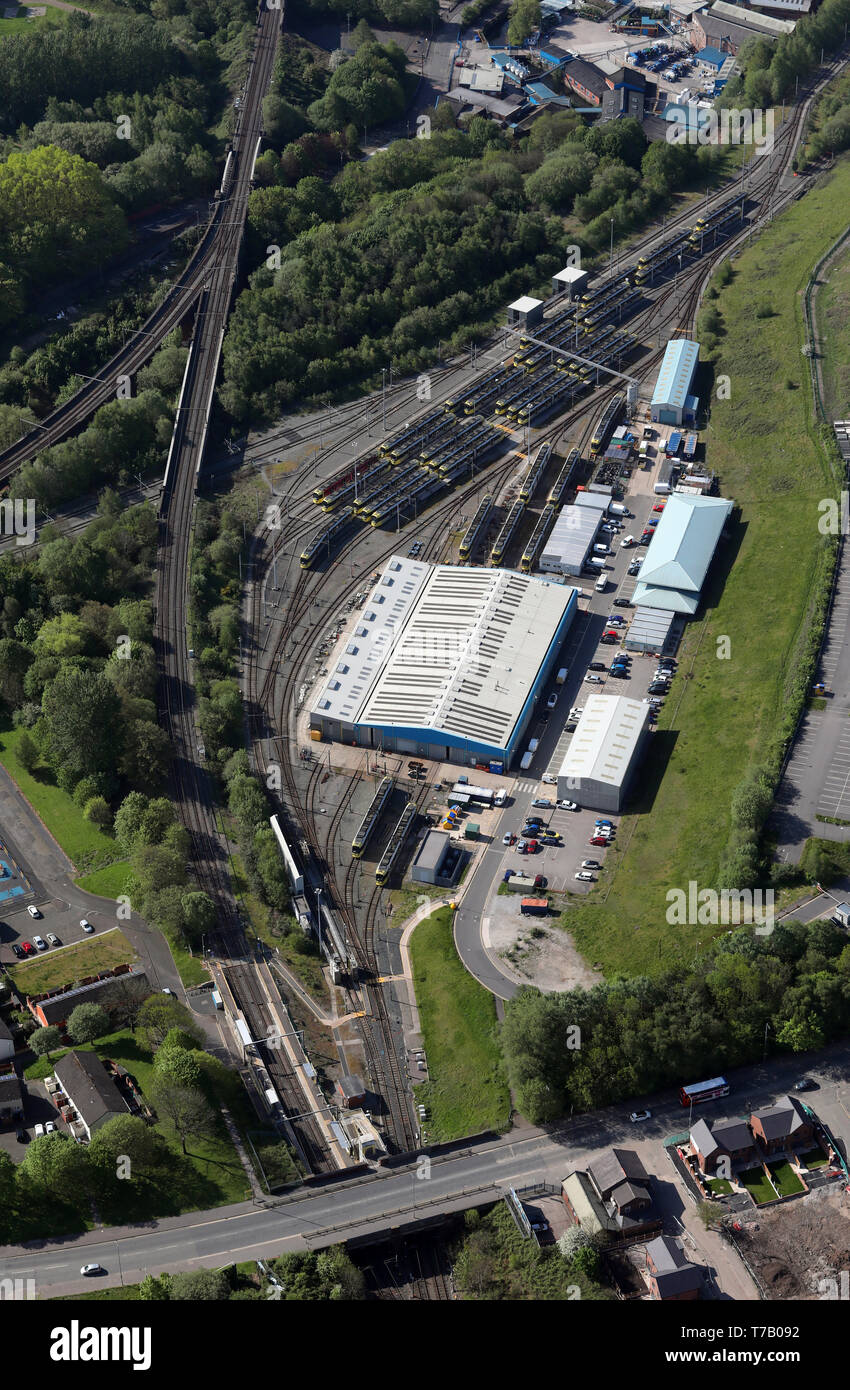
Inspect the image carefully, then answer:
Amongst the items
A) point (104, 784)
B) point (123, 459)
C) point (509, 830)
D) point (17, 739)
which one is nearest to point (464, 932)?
point (509, 830)

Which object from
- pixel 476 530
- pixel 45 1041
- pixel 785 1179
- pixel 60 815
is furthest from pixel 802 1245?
pixel 476 530

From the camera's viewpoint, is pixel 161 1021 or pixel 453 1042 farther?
pixel 453 1042

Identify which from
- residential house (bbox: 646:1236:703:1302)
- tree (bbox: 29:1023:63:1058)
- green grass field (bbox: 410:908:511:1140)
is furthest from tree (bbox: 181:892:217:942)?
residential house (bbox: 646:1236:703:1302)

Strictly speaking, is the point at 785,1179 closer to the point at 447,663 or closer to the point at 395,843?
the point at 395,843

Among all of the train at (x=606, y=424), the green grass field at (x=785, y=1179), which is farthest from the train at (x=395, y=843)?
the train at (x=606, y=424)

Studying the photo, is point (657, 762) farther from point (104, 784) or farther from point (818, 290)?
point (818, 290)

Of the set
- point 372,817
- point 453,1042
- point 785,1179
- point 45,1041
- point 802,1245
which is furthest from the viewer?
point 372,817
